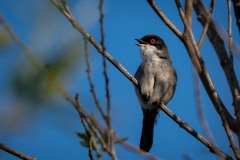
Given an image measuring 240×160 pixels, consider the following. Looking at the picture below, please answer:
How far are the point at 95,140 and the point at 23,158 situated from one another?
39.6 inches

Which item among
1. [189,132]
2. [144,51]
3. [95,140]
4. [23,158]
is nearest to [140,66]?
[144,51]

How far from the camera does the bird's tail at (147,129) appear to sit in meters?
7.02

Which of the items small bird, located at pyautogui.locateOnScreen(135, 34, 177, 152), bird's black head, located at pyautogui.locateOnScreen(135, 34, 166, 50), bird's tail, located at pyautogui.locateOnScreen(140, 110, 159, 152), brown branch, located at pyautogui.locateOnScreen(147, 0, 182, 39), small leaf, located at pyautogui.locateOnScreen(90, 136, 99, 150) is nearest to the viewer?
small leaf, located at pyautogui.locateOnScreen(90, 136, 99, 150)

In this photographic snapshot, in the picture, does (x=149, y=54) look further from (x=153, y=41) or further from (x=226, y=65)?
(x=226, y=65)

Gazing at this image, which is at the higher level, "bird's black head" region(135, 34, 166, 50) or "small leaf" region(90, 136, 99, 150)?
"bird's black head" region(135, 34, 166, 50)

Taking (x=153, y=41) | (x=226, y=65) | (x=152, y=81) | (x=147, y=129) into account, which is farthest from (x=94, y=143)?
(x=153, y=41)

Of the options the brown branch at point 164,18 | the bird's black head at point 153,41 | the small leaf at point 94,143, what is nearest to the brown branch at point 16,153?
the small leaf at point 94,143

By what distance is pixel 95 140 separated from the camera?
2.52 m

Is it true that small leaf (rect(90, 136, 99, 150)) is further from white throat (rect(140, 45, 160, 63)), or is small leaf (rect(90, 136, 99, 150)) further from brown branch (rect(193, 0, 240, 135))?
white throat (rect(140, 45, 160, 63))

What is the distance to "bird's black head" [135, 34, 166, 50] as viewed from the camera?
288 inches

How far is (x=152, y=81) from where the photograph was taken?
6.63 metres

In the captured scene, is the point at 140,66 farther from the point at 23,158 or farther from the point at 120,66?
the point at 23,158

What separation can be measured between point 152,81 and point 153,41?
3.51 feet

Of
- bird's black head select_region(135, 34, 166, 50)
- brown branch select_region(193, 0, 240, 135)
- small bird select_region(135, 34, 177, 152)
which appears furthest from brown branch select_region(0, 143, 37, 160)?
bird's black head select_region(135, 34, 166, 50)
